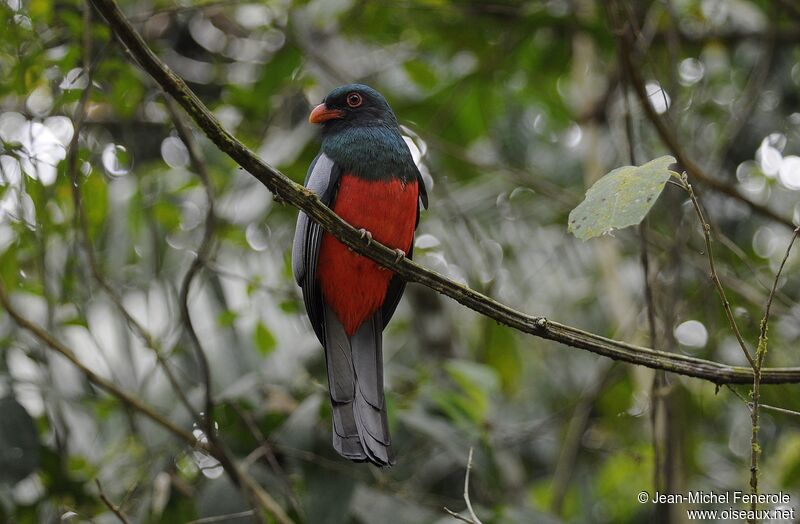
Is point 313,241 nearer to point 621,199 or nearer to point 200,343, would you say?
point 200,343

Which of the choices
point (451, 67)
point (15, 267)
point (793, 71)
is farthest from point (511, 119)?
point (15, 267)

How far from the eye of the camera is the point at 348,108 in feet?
12.2

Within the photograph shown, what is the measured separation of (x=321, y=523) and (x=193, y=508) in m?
0.82

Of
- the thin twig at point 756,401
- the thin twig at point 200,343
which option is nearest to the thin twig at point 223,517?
the thin twig at point 200,343

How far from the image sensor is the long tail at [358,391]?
2732mm

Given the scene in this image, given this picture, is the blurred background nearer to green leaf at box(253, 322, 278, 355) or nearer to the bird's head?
green leaf at box(253, 322, 278, 355)

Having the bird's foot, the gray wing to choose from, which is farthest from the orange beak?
the bird's foot

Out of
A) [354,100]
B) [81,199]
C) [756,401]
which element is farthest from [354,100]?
[756,401]

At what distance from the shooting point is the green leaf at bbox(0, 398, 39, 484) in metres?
3.75

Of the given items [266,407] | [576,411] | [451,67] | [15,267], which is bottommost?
[576,411]

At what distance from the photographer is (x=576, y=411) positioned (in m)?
5.15

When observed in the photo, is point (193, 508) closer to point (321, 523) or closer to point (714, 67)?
point (321, 523)

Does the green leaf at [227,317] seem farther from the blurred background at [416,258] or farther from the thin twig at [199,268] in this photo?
the thin twig at [199,268]

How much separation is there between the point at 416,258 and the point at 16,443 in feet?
8.25
